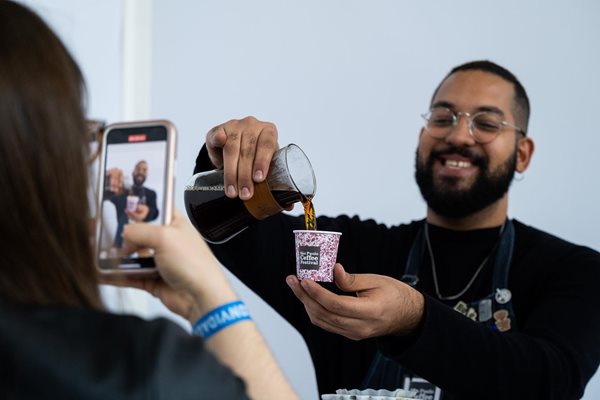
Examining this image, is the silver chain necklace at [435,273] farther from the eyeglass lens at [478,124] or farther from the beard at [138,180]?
the beard at [138,180]

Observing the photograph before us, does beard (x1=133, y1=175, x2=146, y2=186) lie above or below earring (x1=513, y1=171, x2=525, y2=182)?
above

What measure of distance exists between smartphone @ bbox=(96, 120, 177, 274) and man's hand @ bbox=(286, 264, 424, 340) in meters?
0.52

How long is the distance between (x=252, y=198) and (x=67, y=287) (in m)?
0.75

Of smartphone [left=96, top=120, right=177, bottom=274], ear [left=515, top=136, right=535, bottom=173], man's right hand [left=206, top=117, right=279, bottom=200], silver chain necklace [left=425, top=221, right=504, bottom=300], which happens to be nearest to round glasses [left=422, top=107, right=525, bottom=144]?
ear [left=515, top=136, right=535, bottom=173]

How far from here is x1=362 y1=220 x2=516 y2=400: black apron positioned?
75.5 inches

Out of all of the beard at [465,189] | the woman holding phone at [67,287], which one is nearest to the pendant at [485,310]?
the beard at [465,189]

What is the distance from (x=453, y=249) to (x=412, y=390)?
19.8 inches

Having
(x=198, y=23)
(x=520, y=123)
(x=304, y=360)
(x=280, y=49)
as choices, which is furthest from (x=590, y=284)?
(x=198, y=23)

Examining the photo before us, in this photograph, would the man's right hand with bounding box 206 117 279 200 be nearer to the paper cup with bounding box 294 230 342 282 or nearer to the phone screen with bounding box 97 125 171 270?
the paper cup with bounding box 294 230 342 282

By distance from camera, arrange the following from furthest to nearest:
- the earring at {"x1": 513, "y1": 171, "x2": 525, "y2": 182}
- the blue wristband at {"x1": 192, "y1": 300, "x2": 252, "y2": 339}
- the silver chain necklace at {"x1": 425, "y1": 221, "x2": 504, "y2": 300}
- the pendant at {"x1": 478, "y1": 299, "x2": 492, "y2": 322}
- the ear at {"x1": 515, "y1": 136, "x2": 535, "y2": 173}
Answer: the earring at {"x1": 513, "y1": 171, "x2": 525, "y2": 182} → the ear at {"x1": 515, "y1": 136, "x2": 535, "y2": 173} → the silver chain necklace at {"x1": 425, "y1": 221, "x2": 504, "y2": 300} → the pendant at {"x1": 478, "y1": 299, "x2": 492, "y2": 322} → the blue wristband at {"x1": 192, "y1": 300, "x2": 252, "y2": 339}

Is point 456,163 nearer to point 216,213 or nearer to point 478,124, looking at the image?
point 478,124

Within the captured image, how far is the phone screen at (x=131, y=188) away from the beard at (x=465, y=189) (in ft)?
4.82

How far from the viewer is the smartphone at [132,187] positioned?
0.90 m

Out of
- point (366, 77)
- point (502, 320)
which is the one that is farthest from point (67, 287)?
point (366, 77)
